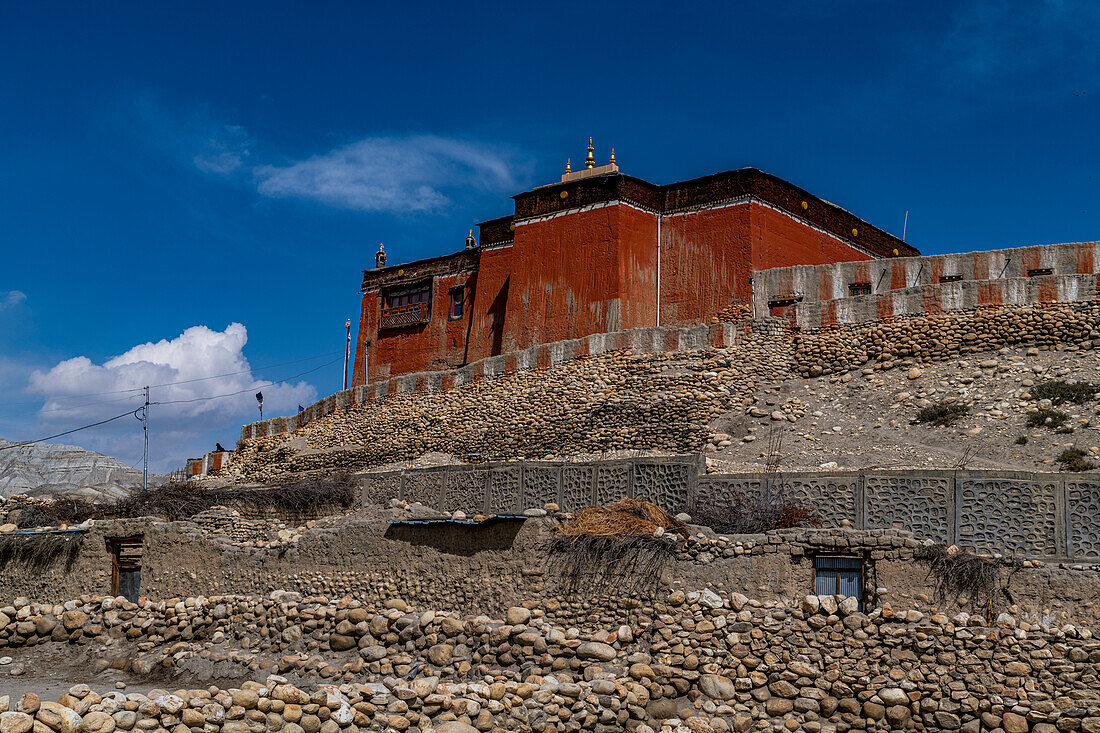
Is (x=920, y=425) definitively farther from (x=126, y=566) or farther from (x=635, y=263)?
(x=126, y=566)

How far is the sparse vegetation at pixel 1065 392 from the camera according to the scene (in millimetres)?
16438

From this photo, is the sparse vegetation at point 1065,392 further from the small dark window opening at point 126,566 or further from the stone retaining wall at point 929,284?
the small dark window opening at point 126,566

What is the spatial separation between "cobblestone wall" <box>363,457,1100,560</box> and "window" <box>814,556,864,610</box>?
40.2 inches

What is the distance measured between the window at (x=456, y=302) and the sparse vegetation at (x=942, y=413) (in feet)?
52.2

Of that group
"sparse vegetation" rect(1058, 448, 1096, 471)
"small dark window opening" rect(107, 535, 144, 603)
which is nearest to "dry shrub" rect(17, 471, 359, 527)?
"small dark window opening" rect(107, 535, 144, 603)

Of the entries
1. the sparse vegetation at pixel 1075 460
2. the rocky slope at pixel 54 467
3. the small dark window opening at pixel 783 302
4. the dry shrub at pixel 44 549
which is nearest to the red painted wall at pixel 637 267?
the small dark window opening at pixel 783 302

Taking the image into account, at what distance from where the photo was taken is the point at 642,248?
2520cm

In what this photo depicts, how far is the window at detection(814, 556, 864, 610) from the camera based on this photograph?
35.0ft

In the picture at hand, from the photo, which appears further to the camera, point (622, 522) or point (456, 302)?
point (456, 302)

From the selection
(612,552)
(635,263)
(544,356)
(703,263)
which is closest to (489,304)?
(635,263)

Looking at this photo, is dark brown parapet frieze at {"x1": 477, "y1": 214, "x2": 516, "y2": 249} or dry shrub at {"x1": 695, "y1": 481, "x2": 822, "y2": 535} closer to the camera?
dry shrub at {"x1": 695, "y1": 481, "x2": 822, "y2": 535}

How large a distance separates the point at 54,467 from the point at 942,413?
32683 mm

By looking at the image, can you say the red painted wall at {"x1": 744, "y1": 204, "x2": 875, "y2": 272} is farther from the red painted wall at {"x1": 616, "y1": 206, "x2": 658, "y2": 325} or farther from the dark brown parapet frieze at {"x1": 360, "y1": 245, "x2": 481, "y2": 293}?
the dark brown parapet frieze at {"x1": 360, "y1": 245, "x2": 481, "y2": 293}

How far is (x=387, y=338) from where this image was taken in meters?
32.3
